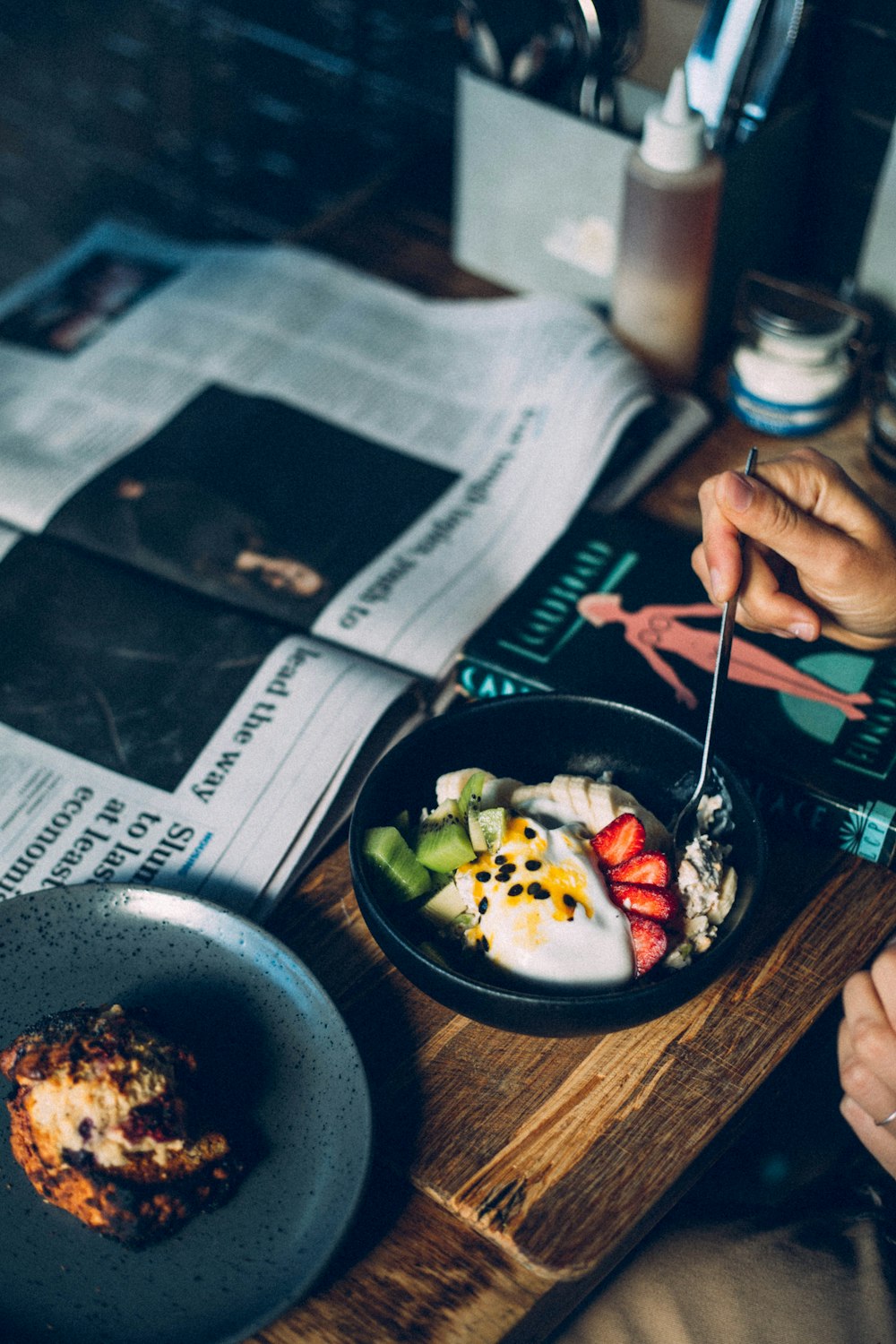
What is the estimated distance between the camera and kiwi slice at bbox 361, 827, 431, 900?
25.9 inches

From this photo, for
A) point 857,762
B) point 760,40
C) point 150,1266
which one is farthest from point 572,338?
point 150,1266

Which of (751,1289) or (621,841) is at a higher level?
(621,841)

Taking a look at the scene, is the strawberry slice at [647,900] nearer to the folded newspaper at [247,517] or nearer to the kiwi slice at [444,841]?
the kiwi slice at [444,841]

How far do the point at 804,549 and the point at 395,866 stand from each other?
0.33 meters

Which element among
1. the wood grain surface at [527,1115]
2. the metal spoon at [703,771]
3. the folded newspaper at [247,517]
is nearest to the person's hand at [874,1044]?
the wood grain surface at [527,1115]

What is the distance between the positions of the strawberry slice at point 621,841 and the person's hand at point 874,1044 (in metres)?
0.15

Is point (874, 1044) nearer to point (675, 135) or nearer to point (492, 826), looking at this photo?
point (492, 826)

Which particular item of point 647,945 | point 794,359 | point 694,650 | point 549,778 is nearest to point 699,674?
point 694,650

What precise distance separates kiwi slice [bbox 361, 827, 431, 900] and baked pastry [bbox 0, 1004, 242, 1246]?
15 cm

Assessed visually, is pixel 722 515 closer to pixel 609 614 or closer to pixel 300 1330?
pixel 609 614

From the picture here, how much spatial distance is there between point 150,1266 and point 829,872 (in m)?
0.45

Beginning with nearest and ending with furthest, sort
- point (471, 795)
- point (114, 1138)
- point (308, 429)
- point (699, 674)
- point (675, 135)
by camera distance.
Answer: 1. point (114, 1138)
2. point (471, 795)
3. point (699, 674)
4. point (675, 135)
5. point (308, 429)

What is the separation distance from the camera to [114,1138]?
567 mm

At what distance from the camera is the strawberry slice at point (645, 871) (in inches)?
25.3
